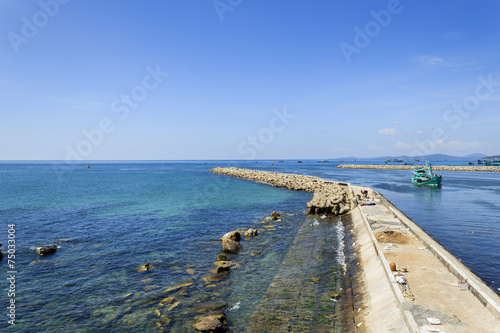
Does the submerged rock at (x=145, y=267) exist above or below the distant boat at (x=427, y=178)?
below

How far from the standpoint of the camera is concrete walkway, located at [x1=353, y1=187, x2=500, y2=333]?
8.89 metres

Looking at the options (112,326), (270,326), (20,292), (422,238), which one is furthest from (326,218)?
(20,292)

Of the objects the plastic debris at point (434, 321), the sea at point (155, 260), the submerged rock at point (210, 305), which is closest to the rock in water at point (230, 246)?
the sea at point (155, 260)

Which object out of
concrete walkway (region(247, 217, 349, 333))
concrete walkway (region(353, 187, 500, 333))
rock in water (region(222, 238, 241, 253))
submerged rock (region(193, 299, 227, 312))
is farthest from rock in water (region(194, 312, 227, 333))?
rock in water (region(222, 238, 241, 253))

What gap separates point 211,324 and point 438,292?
9284mm

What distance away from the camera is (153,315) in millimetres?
11984

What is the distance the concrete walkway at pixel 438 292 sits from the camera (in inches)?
350

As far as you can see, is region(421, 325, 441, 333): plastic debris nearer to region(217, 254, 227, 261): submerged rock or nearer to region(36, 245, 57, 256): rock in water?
region(217, 254, 227, 261): submerged rock

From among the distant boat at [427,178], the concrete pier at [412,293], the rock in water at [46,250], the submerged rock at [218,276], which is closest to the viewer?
the concrete pier at [412,293]

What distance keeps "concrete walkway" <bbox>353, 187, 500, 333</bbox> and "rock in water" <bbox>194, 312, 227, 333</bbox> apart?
587 centimetres

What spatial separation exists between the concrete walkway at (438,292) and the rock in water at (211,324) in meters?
5.87

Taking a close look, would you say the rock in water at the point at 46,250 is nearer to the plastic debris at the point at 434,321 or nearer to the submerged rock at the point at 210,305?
the submerged rock at the point at 210,305

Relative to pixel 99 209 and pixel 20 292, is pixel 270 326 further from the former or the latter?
pixel 99 209

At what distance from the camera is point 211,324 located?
10781 mm
